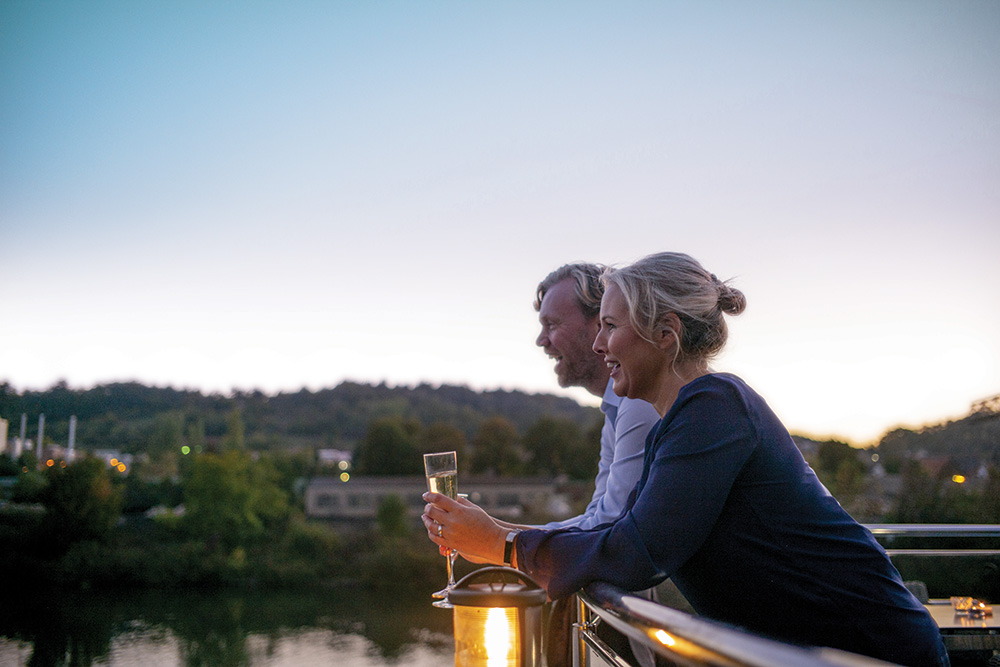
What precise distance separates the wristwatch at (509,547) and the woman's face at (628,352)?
0.33 meters

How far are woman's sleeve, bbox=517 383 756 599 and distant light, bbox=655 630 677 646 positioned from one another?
36cm

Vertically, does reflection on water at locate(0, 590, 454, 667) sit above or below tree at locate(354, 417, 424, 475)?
below

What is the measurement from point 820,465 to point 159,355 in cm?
3553

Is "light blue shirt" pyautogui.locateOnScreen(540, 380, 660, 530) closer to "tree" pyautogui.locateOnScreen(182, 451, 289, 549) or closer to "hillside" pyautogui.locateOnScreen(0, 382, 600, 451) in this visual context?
"hillside" pyautogui.locateOnScreen(0, 382, 600, 451)

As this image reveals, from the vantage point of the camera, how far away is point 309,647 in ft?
101

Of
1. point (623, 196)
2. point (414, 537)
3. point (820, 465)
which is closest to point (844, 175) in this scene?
point (623, 196)

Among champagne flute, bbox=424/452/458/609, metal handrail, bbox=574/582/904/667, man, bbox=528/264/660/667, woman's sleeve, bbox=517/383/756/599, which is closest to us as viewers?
metal handrail, bbox=574/582/904/667

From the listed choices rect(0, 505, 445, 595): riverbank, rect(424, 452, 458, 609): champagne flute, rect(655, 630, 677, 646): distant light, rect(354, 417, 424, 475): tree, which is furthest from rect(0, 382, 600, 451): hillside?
rect(655, 630, 677, 646): distant light

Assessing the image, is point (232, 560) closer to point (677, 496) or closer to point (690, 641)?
point (677, 496)

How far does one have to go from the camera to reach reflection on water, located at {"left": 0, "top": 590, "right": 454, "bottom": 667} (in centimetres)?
2284

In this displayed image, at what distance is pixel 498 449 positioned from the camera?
46.3 meters

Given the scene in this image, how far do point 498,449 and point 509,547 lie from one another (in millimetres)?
45625

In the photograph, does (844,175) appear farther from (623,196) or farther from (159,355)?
(159,355)

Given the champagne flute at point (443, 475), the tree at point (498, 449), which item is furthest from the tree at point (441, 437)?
the champagne flute at point (443, 475)
